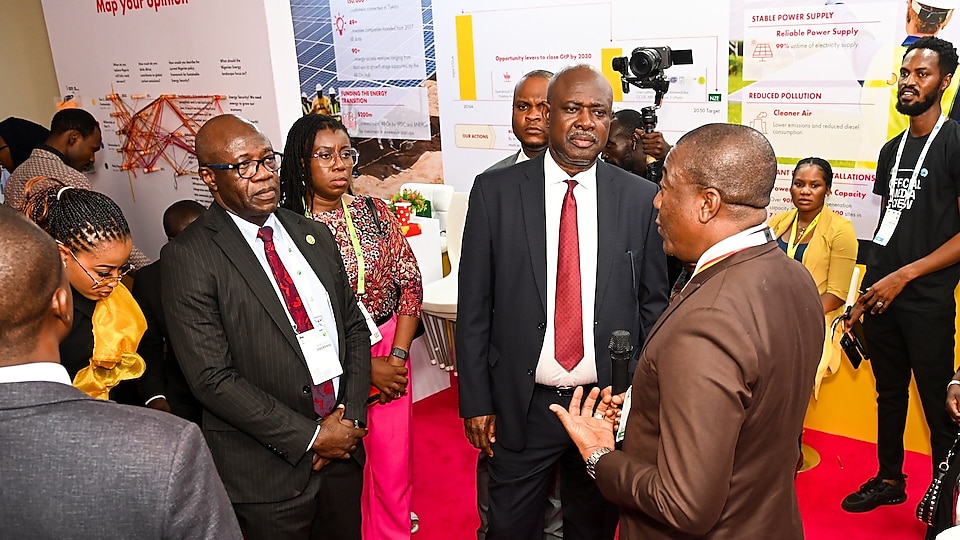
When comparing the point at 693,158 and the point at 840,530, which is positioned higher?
the point at 693,158

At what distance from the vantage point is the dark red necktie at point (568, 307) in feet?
7.41

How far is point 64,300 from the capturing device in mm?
1196

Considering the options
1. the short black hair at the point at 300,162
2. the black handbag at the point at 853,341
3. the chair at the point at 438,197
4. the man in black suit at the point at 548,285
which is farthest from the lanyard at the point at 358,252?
the chair at the point at 438,197

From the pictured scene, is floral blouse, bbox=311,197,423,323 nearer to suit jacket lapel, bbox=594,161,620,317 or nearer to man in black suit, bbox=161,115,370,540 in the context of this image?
man in black suit, bbox=161,115,370,540

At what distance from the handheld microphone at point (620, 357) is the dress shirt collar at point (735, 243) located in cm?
28

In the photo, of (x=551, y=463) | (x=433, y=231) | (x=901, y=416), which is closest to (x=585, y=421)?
(x=551, y=463)

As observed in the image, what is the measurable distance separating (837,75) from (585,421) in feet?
8.99

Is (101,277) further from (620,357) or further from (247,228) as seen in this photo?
(620,357)

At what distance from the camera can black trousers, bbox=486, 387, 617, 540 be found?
233 centimetres

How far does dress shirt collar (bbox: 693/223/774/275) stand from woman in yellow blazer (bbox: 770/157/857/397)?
2166 mm

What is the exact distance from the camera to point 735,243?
1499 mm

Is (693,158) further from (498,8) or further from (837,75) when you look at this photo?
(498,8)

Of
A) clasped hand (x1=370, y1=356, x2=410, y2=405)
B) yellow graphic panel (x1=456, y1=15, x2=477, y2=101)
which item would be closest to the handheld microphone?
clasped hand (x1=370, y1=356, x2=410, y2=405)

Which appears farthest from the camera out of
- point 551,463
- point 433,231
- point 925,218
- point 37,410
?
point 433,231
